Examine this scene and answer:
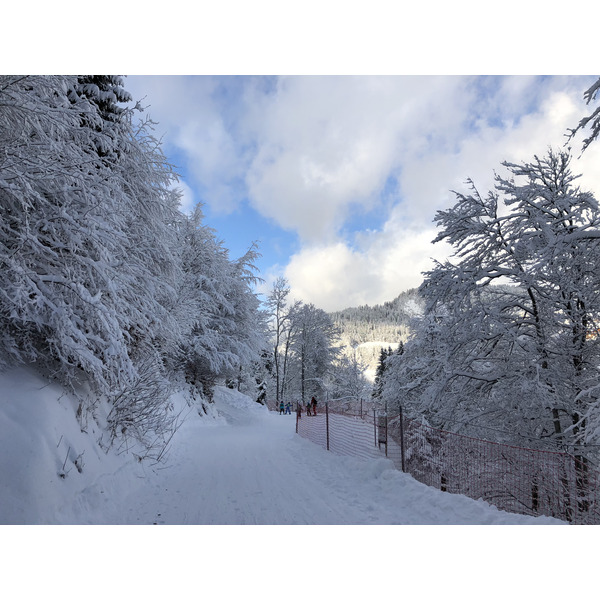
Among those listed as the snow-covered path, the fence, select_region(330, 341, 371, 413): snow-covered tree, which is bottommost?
the snow-covered path

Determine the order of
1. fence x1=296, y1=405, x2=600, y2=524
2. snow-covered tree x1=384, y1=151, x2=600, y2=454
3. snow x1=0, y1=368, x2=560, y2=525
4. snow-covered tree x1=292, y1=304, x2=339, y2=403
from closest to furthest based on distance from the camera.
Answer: snow x1=0, y1=368, x2=560, y2=525 → fence x1=296, y1=405, x2=600, y2=524 → snow-covered tree x1=384, y1=151, x2=600, y2=454 → snow-covered tree x1=292, y1=304, x2=339, y2=403

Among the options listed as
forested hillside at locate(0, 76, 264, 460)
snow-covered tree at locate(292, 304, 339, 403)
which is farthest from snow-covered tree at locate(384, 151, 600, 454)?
snow-covered tree at locate(292, 304, 339, 403)

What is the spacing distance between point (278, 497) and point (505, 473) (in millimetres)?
3611

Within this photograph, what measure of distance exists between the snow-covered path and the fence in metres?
0.77

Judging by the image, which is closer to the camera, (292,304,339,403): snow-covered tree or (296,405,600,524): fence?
(296,405,600,524): fence

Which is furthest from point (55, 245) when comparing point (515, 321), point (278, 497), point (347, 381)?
point (347, 381)

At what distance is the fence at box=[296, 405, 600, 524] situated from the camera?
4641 mm

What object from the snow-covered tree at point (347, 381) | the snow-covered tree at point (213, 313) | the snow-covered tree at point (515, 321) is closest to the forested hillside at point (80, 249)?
the snow-covered tree at point (515, 321)

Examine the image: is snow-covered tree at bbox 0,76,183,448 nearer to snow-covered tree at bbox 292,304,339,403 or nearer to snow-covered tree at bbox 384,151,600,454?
snow-covered tree at bbox 384,151,600,454

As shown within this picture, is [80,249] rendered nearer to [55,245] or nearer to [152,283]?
[55,245]

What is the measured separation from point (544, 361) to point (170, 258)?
8811 mm

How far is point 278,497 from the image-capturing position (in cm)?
529

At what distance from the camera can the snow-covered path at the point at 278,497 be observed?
4375mm

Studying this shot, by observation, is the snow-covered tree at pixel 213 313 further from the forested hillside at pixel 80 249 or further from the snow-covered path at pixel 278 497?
the snow-covered path at pixel 278 497
